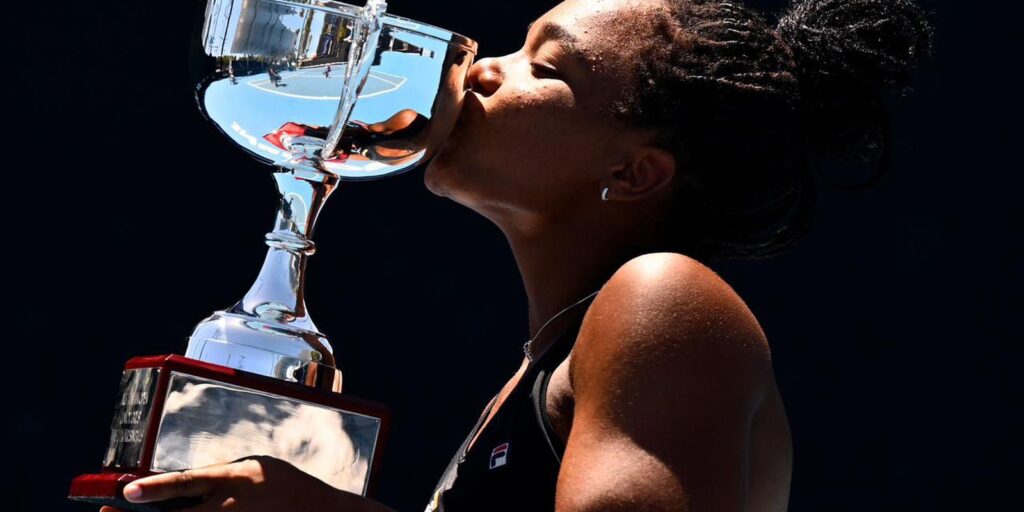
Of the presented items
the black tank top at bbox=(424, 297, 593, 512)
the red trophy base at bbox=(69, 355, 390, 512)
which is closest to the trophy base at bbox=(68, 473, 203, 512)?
the red trophy base at bbox=(69, 355, 390, 512)

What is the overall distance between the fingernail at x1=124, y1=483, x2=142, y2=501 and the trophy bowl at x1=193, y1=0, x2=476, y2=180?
0.40 meters

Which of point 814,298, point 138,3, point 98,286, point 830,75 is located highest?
point 830,75

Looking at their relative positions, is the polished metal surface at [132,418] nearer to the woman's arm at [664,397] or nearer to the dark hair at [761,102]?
the woman's arm at [664,397]

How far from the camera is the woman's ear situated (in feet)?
5.64

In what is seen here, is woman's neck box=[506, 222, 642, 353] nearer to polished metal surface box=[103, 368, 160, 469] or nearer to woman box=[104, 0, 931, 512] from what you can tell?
woman box=[104, 0, 931, 512]

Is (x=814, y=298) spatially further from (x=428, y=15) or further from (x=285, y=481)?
(x=285, y=481)

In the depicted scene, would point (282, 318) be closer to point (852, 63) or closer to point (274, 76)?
point (274, 76)

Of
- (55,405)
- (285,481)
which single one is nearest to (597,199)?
(285,481)

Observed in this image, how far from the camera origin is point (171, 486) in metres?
1.46

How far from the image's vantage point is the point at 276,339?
165cm

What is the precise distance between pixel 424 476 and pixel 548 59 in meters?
1.76

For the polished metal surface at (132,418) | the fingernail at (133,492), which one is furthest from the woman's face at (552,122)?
the fingernail at (133,492)

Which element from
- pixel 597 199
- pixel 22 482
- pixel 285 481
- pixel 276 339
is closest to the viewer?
pixel 285 481

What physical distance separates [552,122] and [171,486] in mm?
550
